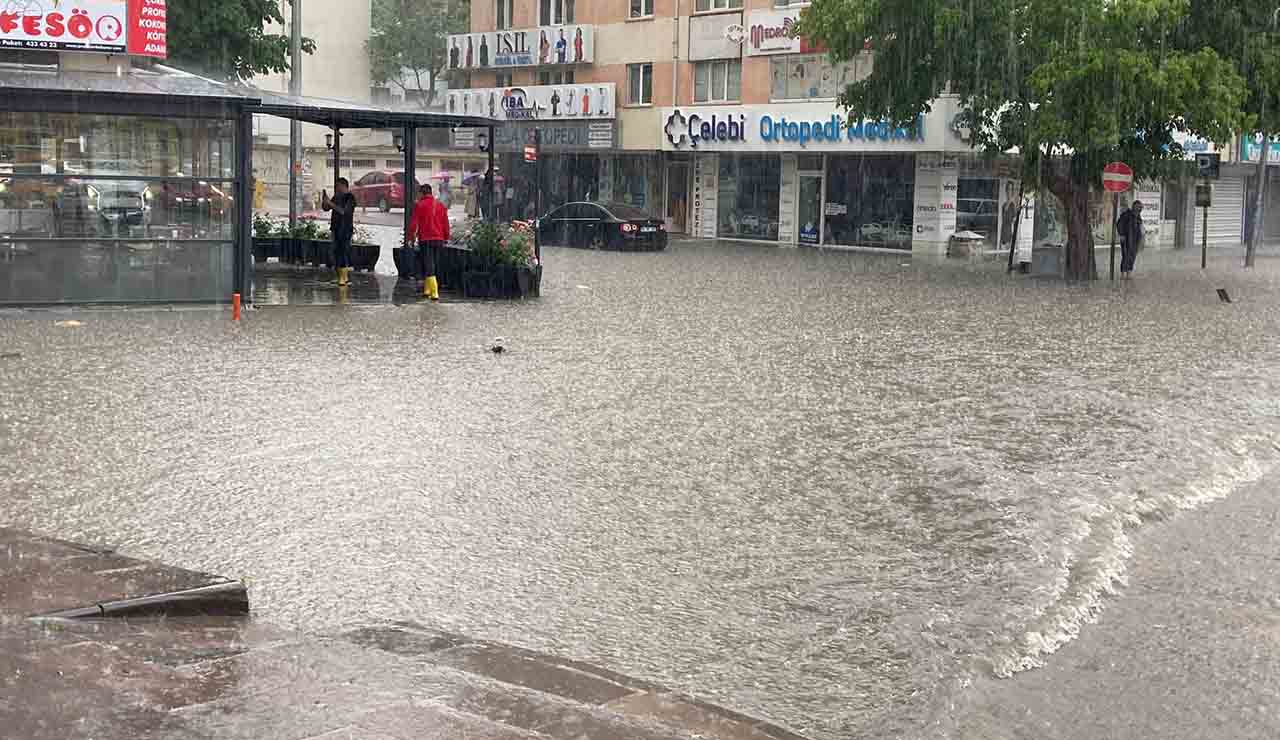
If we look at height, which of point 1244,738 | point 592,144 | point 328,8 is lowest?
point 1244,738

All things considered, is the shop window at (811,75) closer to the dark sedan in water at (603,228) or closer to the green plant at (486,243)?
the dark sedan in water at (603,228)

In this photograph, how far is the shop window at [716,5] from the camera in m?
46.2

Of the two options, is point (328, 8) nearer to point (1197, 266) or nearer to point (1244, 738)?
point (1197, 266)

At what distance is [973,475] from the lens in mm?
11250

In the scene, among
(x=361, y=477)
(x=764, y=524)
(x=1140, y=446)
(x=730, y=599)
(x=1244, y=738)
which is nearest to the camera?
(x=1244, y=738)

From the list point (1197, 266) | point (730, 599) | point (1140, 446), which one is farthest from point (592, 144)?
point (730, 599)

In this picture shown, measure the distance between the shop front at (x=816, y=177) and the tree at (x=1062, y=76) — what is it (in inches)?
275

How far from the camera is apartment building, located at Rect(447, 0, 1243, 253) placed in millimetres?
42469

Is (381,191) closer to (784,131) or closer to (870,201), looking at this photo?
(784,131)

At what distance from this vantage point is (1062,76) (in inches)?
1114

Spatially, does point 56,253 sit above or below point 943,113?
below

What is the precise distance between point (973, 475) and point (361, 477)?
4.26m

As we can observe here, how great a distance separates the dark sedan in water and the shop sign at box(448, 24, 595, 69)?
7.92 m

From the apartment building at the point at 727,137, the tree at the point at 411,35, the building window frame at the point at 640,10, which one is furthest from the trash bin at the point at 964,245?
the tree at the point at 411,35
